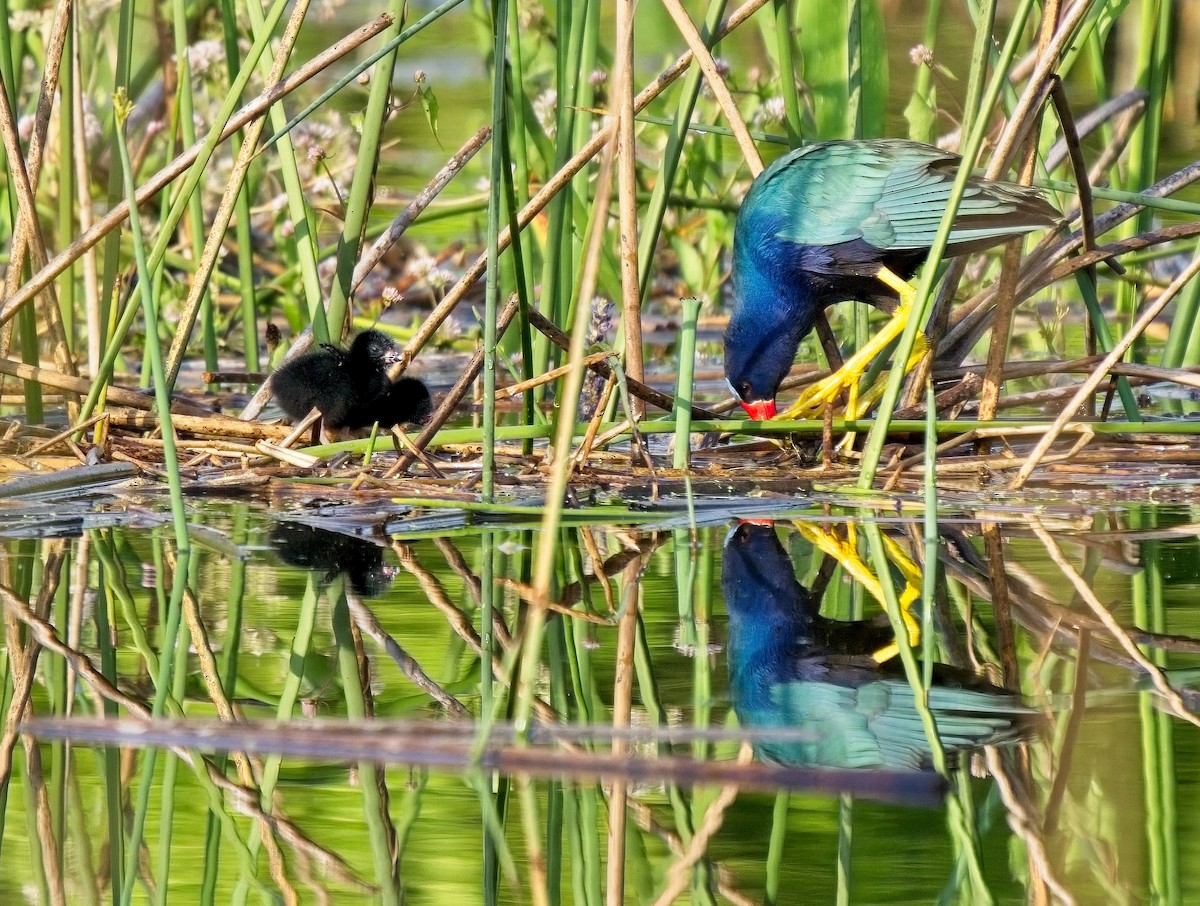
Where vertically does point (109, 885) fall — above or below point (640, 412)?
below

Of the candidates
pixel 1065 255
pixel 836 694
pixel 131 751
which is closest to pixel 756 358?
pixel 1065 255

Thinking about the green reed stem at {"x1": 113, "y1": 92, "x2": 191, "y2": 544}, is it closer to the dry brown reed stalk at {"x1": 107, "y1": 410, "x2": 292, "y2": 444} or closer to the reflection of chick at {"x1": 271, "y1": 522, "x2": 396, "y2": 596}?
the reflection of chick at {"x1": 271, "y1": 522, "x2": 396, "y2": 596}

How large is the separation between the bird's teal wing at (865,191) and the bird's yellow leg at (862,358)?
3.3 inches

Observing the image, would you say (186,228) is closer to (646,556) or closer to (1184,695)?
(646,556)

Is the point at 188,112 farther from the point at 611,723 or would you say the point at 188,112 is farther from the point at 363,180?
the point at 611,723

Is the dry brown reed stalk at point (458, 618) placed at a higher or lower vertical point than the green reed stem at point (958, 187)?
lower

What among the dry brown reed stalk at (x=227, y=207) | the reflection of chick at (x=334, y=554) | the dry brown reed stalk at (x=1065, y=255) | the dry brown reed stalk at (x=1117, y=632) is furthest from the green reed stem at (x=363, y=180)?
the dry brown reed stalk at (x=1117, y=632)

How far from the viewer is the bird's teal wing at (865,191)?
332cm

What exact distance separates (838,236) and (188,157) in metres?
1.28

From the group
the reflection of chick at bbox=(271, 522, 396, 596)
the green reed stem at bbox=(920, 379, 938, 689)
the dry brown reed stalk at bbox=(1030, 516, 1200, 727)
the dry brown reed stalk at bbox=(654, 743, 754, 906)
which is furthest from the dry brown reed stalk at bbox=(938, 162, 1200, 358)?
the dry brown reed stalk at bbox=(654, 743, 754, 906)

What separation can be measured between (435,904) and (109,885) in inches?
11.3

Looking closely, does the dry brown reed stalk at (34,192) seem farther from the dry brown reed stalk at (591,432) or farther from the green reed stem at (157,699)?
the dry brown reed stalk at (591,432)

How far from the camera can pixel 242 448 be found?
129 inches

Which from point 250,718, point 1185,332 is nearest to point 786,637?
point 250,718
